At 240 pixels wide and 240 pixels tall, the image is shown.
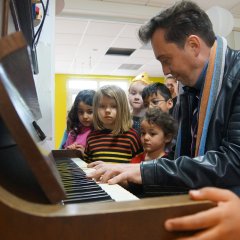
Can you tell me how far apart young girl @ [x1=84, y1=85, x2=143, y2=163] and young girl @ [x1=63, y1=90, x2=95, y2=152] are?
1.16ft

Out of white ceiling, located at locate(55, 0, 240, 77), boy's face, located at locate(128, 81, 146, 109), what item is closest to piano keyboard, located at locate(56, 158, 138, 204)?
boy's face, located at locate(128, 81, 146, 109)

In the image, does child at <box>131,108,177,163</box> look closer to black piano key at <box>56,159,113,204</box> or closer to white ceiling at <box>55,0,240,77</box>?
black piano key at <box>56,159,113,204</box>

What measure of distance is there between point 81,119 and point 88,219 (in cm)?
202

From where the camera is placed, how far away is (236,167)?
3.31 ft

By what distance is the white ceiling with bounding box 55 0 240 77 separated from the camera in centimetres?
406

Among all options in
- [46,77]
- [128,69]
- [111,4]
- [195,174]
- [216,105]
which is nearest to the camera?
[195,174]

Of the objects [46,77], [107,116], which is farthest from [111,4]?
[107,116]

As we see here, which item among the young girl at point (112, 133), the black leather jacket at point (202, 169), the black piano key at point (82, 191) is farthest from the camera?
the young girl at point (112, 133)

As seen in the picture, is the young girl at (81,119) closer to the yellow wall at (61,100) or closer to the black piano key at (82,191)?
the black piano key at (82,191)

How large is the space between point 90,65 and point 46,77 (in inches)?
200

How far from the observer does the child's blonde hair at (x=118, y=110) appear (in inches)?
76.8

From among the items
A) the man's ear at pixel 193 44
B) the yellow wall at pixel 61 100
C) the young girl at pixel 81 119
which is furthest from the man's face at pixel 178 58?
the yellow wall at pixel 61 100

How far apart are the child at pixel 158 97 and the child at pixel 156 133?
32 centimetres

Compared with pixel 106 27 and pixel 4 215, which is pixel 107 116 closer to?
pixel 4 215
